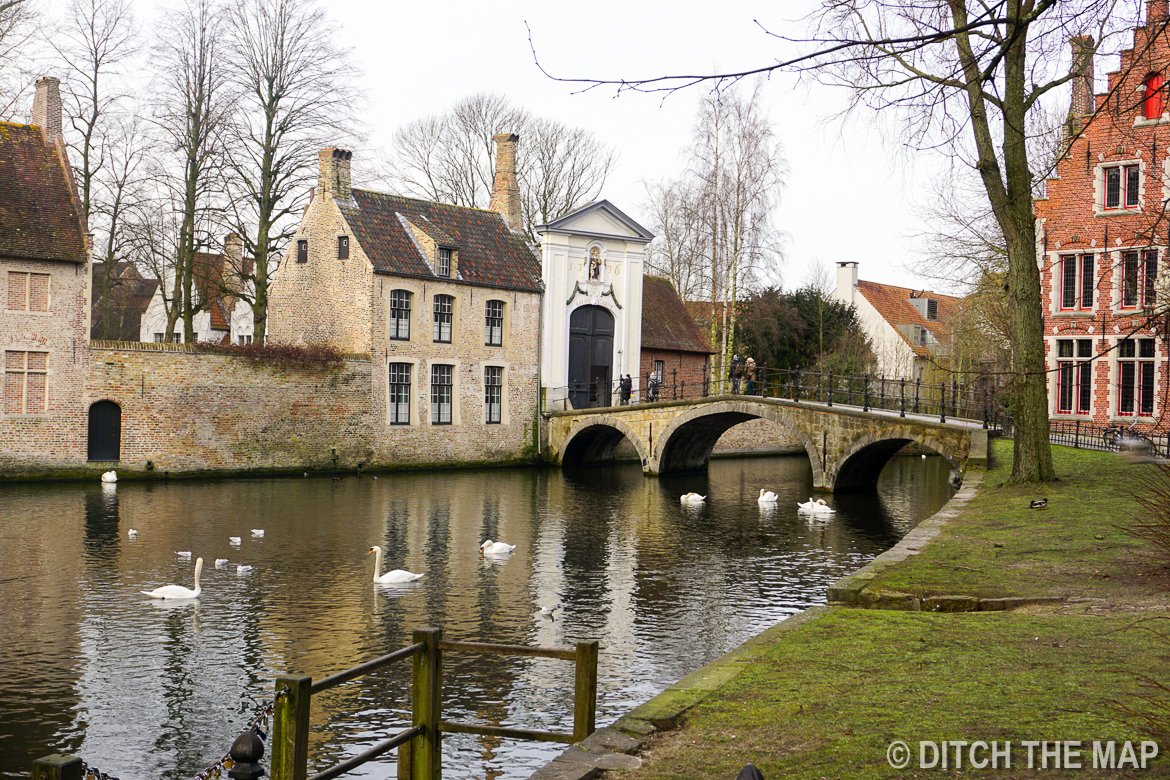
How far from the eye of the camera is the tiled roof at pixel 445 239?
89.9 feet

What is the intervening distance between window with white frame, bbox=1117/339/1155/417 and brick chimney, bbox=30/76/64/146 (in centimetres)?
2509

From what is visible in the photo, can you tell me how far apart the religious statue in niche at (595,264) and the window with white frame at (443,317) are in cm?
477

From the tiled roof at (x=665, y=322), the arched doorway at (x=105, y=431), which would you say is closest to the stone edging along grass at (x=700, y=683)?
the arched doorway at (x=105, y=431)

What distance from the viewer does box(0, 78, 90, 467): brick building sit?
2136 cm

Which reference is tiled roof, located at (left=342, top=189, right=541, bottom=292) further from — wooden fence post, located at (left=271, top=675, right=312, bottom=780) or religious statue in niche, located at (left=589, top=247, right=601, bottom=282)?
wooden fence post, located at (left=271, top=675, right=312, bottom=780)

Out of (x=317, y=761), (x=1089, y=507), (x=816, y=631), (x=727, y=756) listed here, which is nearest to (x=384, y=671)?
(x=317, y=761)

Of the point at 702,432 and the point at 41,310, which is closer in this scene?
the point at 41,310

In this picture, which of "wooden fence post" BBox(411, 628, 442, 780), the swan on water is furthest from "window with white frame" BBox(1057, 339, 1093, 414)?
"wooden fence post" BBox(411, 628, 442, 780)

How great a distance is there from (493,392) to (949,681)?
24782 millimetres

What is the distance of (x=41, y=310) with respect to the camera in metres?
21.8

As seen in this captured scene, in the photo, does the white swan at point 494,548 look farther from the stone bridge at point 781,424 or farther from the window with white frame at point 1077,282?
the window with white frame at point 1077,282

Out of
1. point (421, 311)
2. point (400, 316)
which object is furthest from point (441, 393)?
point (400, 316)

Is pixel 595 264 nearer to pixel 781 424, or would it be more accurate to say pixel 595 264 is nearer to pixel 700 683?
pixel 781 424

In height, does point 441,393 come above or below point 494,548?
above
